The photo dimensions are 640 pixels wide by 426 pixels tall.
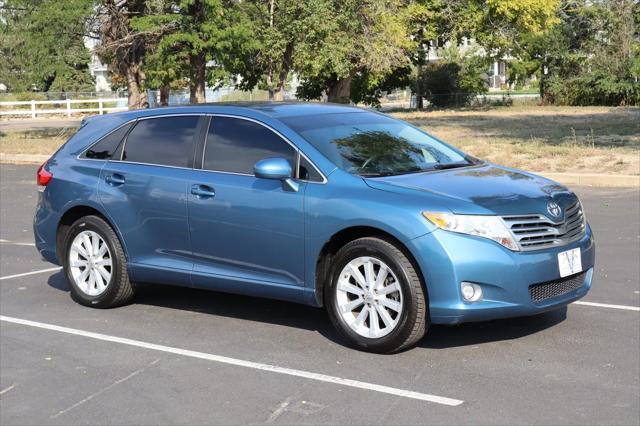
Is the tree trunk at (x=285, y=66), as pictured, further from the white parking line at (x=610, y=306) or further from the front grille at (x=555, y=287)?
the front grille at (x=555, y=287)

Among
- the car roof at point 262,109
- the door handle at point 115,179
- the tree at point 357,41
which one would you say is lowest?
the door handle at point 115,179

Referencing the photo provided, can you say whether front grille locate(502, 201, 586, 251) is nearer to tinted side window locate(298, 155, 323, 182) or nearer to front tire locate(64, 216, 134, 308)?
tinted side window locate(298, 155, 323, 182)

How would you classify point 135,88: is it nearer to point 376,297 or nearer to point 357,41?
point 357,41

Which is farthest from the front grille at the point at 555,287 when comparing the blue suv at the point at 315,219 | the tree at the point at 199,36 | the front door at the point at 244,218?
the tree at the point at 199,36

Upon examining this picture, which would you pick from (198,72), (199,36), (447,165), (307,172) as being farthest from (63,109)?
(307,172)

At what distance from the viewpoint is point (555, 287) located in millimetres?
6340

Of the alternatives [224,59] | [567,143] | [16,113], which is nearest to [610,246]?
[567,143]

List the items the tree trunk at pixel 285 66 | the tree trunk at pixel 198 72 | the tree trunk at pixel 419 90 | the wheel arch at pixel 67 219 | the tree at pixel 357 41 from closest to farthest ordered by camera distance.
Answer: the wheel arch at pixel 67 219 < the tree trunk at pixel 198 72 < the tree at pixel 357 41 < the tree trunk at pixel 285 66 < the tree trunk at pixel 419 90

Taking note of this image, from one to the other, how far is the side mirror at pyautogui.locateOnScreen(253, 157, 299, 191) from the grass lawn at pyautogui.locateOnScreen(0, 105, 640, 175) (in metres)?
10.8

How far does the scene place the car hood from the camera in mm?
6074

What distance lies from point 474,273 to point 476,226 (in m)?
0.30

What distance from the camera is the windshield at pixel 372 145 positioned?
6.77 metres

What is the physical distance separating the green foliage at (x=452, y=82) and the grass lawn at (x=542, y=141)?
1685cm

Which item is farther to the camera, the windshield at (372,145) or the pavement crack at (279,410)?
the windshield at (372,145)
